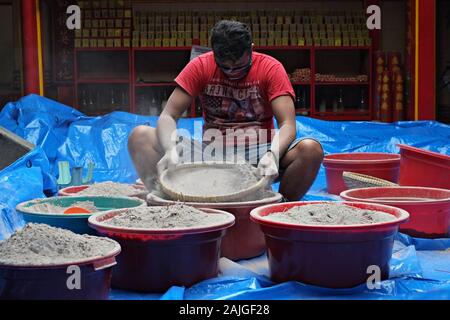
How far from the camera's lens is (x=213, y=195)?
2.53 m

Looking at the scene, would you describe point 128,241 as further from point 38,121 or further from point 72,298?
point 38,121

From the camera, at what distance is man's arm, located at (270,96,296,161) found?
2865 millimetres

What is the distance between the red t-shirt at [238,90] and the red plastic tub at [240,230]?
0.64 m

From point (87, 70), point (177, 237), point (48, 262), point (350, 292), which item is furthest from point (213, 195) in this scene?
point (87, 70)

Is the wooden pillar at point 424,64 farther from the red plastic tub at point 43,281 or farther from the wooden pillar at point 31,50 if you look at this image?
the red plastic tub at point 43,281

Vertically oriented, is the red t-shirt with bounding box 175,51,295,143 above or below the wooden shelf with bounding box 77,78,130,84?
below

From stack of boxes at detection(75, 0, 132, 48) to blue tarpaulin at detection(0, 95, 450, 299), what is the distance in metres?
2.15

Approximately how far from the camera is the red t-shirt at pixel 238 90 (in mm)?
3041

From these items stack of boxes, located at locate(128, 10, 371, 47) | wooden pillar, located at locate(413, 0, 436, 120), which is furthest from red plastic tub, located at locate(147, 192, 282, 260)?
stack of boxes, located at locate(128, 10, 371, 47)

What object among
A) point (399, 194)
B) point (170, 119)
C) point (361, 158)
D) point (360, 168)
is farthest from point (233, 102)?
point (361, 158)

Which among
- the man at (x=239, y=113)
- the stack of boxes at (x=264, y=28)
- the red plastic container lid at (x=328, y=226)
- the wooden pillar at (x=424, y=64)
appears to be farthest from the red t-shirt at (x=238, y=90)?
the stack of boxes at (x=264, y=28)

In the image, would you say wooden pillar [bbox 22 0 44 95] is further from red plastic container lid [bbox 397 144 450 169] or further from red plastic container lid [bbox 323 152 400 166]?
red plastic container lid [bbox 397 144 450 169]

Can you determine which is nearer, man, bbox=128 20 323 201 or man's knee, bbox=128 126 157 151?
man, bbox=128 20 323 201
